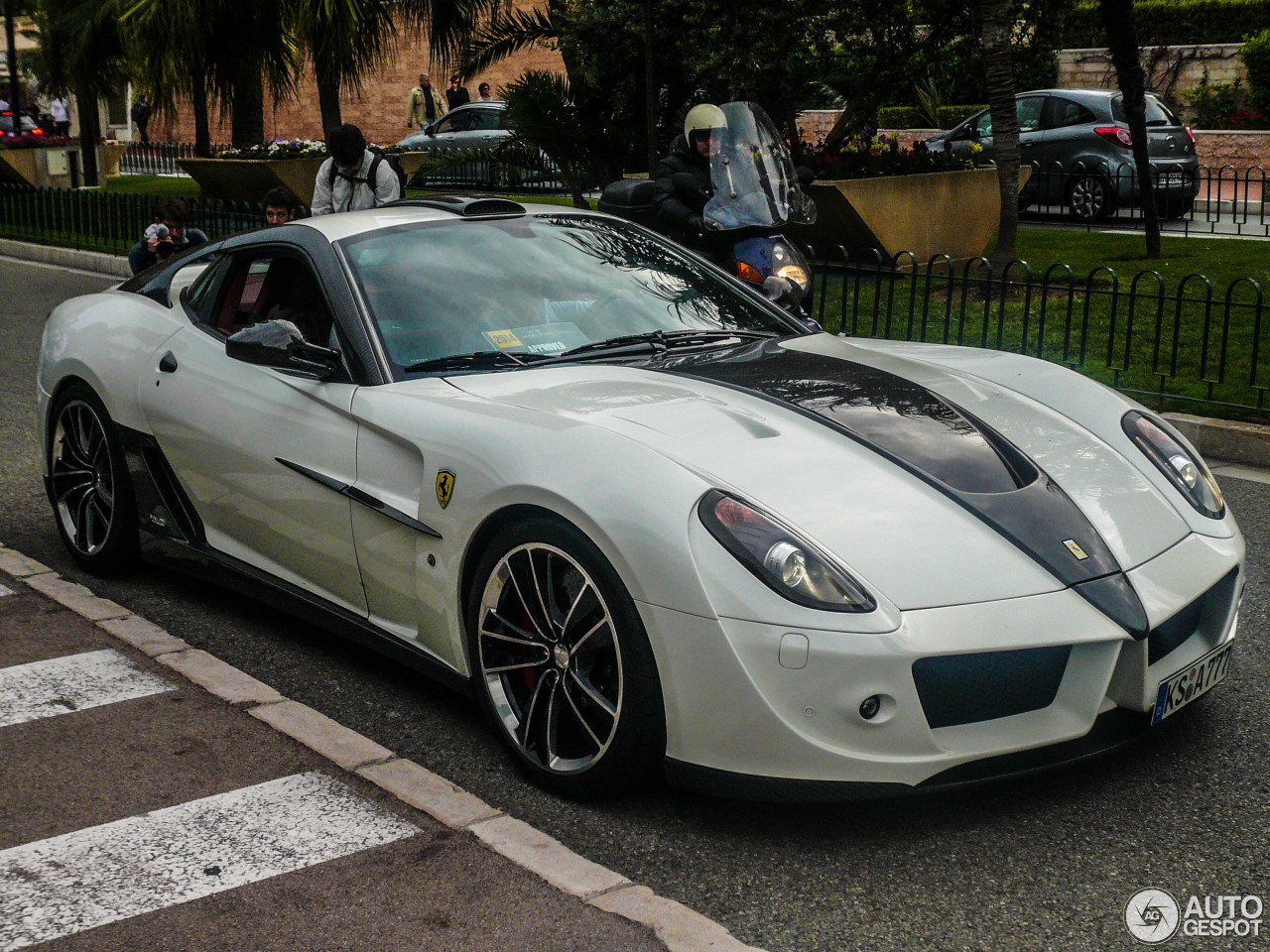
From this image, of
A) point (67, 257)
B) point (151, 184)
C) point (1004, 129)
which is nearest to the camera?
point (1004, 129)

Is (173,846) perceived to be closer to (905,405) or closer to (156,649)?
(156,649)

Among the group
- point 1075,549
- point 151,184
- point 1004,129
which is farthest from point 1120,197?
point 151,184

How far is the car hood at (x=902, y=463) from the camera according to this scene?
336 centimetres

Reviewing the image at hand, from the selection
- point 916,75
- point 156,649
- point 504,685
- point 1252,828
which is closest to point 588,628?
point 504,685

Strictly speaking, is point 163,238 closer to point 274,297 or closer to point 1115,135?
point 274,297

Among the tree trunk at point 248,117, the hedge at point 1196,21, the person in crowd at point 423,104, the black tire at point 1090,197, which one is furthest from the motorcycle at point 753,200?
the person in crowd at point 423,104

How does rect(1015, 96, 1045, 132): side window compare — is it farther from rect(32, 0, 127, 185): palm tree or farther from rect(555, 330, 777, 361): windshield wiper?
rect(555, 330, 777, 361): windshield wiper

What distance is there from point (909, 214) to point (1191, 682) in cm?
1149

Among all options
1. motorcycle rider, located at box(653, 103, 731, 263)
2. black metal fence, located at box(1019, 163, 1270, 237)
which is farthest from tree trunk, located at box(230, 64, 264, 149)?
motorcycle rider, located at box(653, 103, 731, 263)

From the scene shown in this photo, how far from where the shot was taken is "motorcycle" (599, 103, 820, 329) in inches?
322

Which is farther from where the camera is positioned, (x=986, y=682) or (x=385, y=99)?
(x=385, y=99)

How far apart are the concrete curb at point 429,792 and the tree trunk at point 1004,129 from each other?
31.0 ft

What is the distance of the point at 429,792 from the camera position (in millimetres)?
3682

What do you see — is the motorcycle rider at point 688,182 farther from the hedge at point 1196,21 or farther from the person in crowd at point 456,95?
the person in crowd at point 456,95
